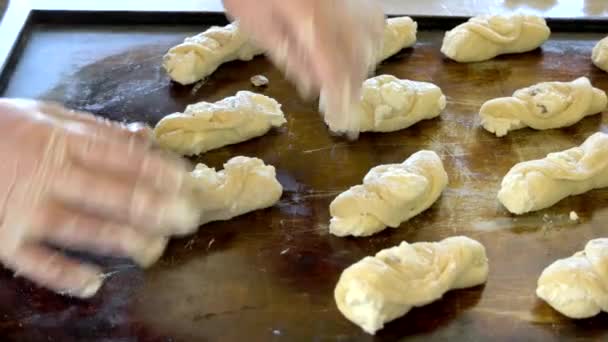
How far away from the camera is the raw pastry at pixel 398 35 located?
231 cm

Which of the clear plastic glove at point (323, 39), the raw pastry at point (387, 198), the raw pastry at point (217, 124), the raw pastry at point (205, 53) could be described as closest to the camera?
the clear plastic glove at point (323, 39)

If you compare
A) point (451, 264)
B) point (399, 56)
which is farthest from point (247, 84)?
point (451, 264)

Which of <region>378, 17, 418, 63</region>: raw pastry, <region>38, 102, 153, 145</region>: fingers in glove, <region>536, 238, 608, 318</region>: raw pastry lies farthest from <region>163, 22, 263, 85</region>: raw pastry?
<region>536, 238, 608, 318</region>: raw pastry

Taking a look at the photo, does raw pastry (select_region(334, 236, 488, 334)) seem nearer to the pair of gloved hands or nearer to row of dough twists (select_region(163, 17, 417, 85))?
the pair of gloved hands

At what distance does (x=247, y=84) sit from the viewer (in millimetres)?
2287

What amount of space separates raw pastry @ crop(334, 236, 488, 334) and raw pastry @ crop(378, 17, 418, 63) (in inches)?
31.6

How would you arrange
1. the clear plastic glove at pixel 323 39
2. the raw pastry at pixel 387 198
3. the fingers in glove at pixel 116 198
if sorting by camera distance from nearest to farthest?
the fingers in glove at pixel 116 198
the clear plastic glove at pixel 323 39
the raw pastry at pixel 387 198

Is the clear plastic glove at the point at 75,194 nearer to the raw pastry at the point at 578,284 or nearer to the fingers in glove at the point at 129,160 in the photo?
the fingers in glove at the point at 129,160

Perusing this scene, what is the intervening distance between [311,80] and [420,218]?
0.48m

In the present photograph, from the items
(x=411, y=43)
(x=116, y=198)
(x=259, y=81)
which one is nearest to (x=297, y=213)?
(x=259, y=81)

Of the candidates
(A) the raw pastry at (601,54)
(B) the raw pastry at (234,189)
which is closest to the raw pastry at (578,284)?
(B) the raw pastry at (234,189)

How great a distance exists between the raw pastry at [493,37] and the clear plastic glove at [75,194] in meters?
1.24

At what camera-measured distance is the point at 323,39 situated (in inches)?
59.4

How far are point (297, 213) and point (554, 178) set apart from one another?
1.93 feet
